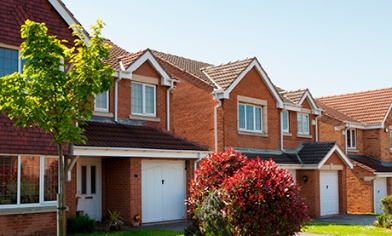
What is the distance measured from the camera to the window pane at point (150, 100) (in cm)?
2127

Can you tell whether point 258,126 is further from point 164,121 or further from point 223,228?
point 223,228

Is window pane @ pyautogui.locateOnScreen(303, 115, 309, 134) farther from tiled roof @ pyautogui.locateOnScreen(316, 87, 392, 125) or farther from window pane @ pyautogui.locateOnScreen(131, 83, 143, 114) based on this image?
window pane @ pyautogui.locateOnScreen(131, 83, 143, 114)

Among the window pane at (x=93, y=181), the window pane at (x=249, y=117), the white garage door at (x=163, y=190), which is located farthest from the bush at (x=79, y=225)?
the window pane at (x=249, y=117)

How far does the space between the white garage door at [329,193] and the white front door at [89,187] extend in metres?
12.9

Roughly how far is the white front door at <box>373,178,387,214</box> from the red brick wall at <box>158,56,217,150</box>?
13308 millimetres

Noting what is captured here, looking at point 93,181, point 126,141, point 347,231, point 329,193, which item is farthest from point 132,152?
point 329,193

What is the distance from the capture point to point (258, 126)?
2611cm

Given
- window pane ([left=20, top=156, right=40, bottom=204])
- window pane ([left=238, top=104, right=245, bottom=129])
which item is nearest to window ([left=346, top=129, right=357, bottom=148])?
window pane ([left=238, top=104, right=245, bottom=129])

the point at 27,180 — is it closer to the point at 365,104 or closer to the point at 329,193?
the point at 329,193

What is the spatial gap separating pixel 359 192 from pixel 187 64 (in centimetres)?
1348

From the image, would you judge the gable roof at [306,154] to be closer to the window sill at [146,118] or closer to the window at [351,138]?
the window sill at [146,118]

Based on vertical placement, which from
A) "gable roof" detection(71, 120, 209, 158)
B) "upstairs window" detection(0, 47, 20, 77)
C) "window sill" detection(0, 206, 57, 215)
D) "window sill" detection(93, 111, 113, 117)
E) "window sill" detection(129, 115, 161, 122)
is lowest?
"window sill" detection(0, 206, 57, 215)

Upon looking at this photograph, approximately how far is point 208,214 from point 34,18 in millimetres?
8425

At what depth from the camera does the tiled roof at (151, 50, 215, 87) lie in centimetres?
2531
